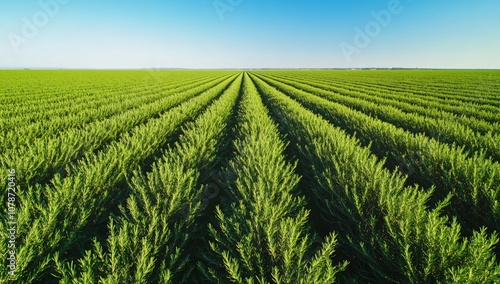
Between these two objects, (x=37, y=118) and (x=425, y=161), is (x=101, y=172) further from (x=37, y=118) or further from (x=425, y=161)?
(x=37, y=118)

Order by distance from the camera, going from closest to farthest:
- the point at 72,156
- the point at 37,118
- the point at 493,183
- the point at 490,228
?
1. the point at 490,228
2. the point at 493,183
3. the point at 72,156
4. the point at 37,118

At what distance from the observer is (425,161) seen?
5680 mm

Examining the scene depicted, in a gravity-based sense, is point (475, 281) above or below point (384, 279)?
above

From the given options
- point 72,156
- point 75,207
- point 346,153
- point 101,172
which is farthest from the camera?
point 72,156

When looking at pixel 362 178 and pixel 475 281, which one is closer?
pixel 475 281

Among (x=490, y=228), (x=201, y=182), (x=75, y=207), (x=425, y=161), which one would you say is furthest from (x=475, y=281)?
(x=201, y=182)

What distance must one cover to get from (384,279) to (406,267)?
48cm

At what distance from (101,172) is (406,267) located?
484 centimetres

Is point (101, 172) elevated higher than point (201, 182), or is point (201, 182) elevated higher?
point (101, 172)

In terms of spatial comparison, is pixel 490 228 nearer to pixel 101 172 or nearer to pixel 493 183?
pixel 493 183

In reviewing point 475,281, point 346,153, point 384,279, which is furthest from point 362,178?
point 475,281

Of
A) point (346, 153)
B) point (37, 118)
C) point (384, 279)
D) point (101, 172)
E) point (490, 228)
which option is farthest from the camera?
point (37, 118)

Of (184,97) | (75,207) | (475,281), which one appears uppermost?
(475,281)

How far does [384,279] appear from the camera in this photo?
2.91 m
